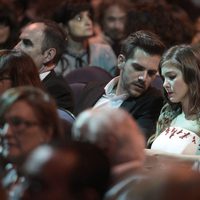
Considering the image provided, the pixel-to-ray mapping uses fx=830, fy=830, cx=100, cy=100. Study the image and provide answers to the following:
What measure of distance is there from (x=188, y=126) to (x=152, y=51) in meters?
0.63

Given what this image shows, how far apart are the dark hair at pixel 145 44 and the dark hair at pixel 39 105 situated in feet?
5.16

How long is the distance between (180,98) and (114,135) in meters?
1.48

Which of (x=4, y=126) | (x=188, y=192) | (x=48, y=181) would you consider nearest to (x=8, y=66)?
(x=4, y=126)

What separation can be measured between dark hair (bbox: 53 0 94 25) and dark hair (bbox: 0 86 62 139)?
11.4ft

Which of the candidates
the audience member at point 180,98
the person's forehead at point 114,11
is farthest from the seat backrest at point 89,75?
the person's forehead at point 114,11

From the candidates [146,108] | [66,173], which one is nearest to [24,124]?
[66,173]

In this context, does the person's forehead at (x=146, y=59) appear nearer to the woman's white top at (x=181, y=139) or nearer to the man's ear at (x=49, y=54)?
the woman's white top at (x=181, y=139)

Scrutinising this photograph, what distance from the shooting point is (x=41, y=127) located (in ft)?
9.70

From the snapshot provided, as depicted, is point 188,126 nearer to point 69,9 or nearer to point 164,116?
point 164,116

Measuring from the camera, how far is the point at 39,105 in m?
2.97

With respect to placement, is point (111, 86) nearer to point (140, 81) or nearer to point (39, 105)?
point (140, 81)

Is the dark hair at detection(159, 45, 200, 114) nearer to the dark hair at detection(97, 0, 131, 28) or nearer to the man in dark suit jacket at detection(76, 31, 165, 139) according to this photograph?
the man in dark suit jacket at detection(76, 31, 165, 139)

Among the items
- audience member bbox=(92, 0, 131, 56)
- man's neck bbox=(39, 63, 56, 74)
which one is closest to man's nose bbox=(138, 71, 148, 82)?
man's neck bbox=(39, 63, 56, 74)

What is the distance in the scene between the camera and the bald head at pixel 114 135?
8.87ft
